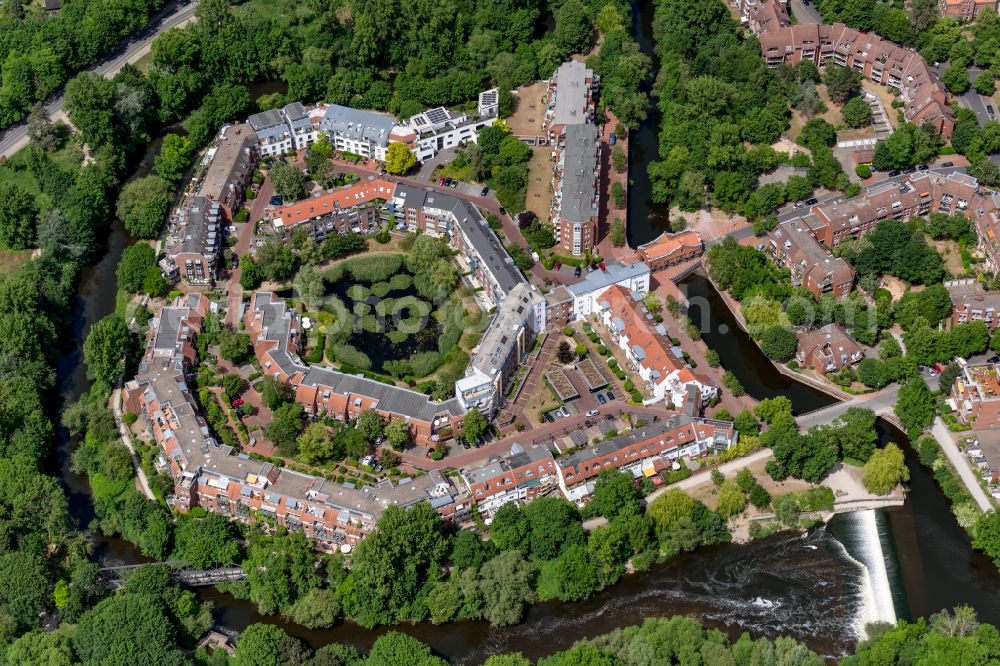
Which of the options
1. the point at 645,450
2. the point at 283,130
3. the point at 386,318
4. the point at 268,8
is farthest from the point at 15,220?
the point at 645,450

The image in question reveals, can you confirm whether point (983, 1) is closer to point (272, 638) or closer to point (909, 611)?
point (909, 611)

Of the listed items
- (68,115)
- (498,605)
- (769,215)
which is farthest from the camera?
(68,115)

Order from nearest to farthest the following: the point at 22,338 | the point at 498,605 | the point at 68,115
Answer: the point at 498,605, the point at 22,338, the point at 68,115

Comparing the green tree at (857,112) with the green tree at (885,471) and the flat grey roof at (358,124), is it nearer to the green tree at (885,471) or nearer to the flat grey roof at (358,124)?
the green tree at (885,471)

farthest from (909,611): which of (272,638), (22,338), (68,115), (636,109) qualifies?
(68,115)

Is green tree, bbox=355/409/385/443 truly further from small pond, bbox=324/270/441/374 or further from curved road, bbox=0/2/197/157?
curved road, bbox=0/2/197/157

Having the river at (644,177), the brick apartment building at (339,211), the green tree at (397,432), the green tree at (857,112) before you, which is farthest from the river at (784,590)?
the green tree at (857,112)

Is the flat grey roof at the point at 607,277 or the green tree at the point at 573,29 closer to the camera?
the flat grey roof at the point at 607,277

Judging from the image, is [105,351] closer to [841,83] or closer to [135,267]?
[135,267]
